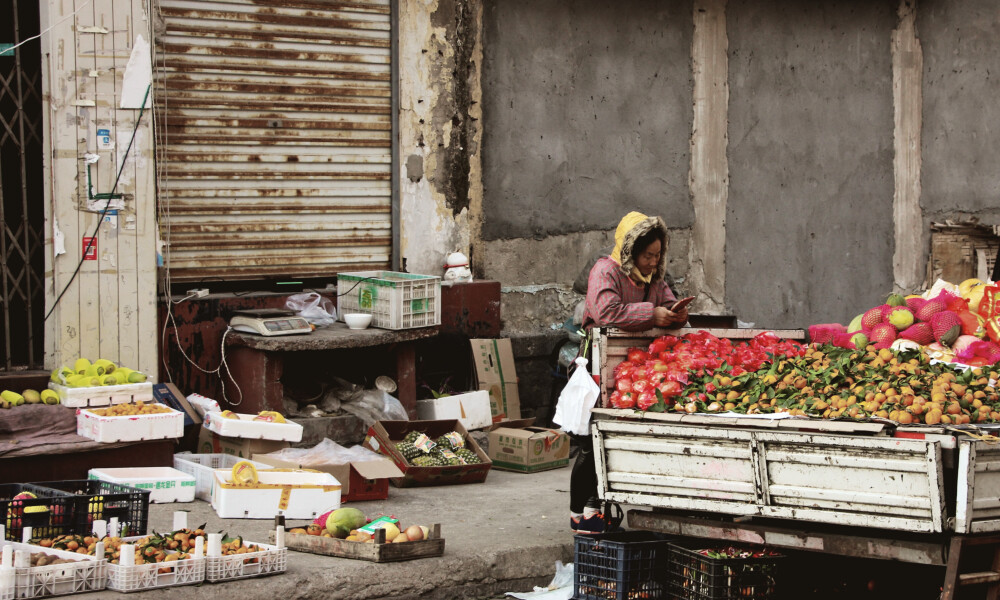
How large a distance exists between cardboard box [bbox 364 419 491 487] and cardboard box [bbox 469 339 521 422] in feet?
3.63

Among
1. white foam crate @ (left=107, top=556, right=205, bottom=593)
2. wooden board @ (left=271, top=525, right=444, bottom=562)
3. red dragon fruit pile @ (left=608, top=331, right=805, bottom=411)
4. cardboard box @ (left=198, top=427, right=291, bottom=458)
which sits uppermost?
red dragon fruit pile @ (left=608, top=331, right=805, bottom=411)

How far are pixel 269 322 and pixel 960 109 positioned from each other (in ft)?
26.2

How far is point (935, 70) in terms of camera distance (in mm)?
12453

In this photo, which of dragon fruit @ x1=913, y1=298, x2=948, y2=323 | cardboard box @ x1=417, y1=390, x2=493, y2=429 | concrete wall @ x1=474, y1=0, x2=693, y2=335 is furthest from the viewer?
concrete wall @ x1=474, y1=0, x2=693, y2=335

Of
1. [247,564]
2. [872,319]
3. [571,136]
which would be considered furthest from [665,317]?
[571,136]

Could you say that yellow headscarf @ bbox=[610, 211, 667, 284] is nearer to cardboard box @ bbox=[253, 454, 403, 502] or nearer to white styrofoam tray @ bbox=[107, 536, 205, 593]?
cardboard box @ bbox=[253, 454, 403, 502]

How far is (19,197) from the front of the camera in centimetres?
799

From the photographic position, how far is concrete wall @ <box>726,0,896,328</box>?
11742mm

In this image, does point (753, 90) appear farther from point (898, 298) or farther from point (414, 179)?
point (898, 298)

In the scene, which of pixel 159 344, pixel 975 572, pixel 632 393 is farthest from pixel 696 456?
pixel 159 344

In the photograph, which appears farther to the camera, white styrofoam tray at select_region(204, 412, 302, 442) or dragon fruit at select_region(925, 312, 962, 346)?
white styrofoam tray at select_region(204, 412, 302, 442)

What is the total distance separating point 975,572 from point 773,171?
7.08m

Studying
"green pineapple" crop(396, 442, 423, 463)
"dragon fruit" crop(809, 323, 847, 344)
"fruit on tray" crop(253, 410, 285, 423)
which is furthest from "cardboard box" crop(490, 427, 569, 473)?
"dragon fruit" crop(809, 323, 847, 344)

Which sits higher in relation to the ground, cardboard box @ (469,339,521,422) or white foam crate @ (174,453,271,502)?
cardboard box @ (469,339,521,422)
